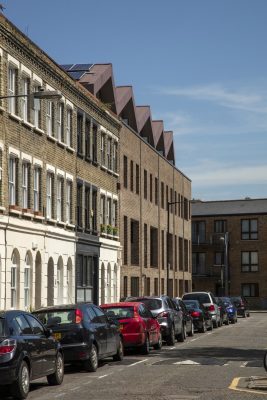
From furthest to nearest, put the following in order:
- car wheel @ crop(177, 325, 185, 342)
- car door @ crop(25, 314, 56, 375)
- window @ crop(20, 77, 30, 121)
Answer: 1. window @ crop(20, 77, 30, 121)
2. car wheel @ crop(177, 325, 185, 342)
3. car door @ crop(25, 314, 56, 375)

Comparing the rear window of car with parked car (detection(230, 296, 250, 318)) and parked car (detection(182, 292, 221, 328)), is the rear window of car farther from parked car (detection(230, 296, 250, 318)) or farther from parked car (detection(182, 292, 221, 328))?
parked car (detection(230, 296, 250, 318))

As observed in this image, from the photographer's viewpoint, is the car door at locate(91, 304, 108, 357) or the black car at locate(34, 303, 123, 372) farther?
the car door at locate(91, 304, 108, 357)

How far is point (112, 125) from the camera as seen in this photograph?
51.8 meters

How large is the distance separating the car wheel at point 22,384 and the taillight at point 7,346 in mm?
401

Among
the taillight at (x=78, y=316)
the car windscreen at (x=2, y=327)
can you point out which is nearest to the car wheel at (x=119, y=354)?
the taillight at (x=78, y=316)

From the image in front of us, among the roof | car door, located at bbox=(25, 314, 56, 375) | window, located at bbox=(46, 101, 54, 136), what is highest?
the roof

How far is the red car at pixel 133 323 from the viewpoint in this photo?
25844 millimetres

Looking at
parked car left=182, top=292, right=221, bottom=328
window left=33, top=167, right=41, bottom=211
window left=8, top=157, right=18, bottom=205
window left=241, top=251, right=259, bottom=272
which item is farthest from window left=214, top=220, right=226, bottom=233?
A: window left=8, top=157, right=18, bottom=205

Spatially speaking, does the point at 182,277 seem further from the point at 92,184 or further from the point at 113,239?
the point at 92,184

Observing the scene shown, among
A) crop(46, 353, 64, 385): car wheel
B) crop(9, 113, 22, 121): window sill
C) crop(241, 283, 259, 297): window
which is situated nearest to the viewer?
crop(46, 353, 64, 385): car wheel

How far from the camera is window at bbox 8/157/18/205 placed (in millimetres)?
33894

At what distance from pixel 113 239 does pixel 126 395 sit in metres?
35.2

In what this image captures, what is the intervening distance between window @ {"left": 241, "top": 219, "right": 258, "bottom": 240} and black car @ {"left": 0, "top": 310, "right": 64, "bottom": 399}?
86.3 meters

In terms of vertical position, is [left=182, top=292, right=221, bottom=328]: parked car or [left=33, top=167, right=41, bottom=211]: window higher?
[left=33, top=167, right=41, bottom=211]: window
